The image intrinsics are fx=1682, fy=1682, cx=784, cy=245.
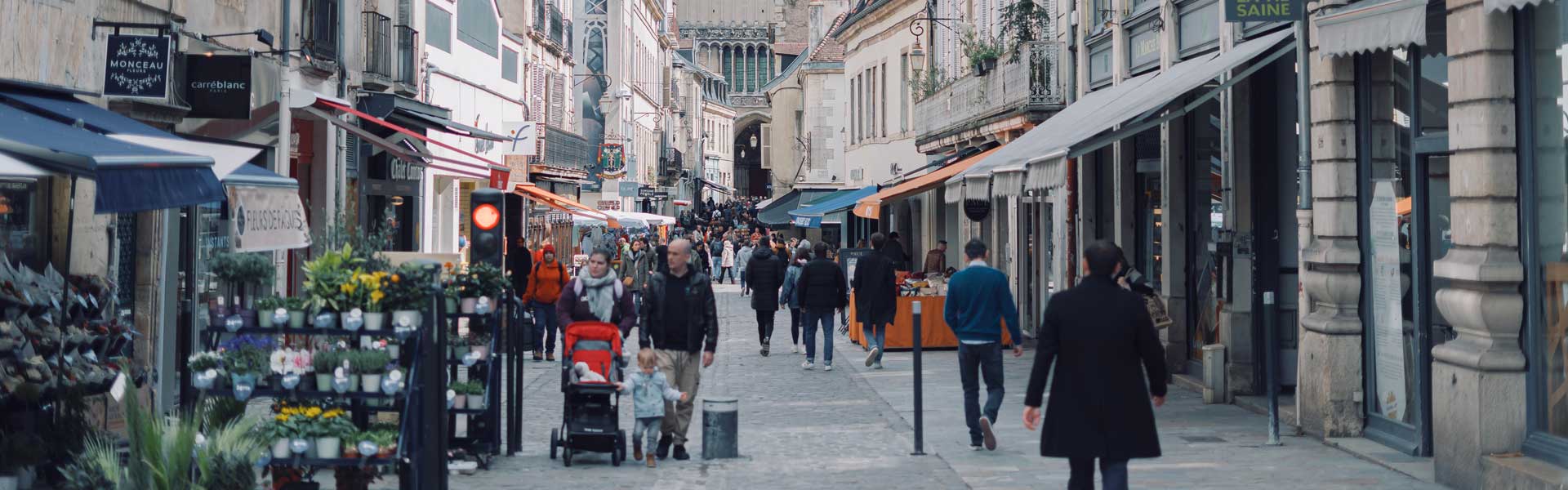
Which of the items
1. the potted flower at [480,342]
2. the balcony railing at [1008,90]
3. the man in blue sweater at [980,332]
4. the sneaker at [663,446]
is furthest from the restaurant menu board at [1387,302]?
the balcony railing at [1008,90]

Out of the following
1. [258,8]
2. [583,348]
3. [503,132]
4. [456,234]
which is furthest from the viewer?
[503,132]

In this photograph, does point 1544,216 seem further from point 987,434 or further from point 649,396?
point 649,396

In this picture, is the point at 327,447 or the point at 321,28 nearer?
the point at 327,447

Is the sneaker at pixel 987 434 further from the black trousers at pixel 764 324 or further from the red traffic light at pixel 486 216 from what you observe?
the black trousers at pixel 764 324

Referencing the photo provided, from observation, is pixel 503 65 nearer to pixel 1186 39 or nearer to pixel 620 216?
pixel 620 216

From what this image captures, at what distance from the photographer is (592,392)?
11.2 metres

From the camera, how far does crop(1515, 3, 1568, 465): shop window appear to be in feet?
28.8

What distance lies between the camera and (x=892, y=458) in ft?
37.7

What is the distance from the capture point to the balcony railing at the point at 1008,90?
2184 cm

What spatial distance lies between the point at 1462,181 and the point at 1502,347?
0.95m

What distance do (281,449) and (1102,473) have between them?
Result: 4.28 metres

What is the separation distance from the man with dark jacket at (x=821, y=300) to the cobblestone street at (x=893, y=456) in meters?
2.52

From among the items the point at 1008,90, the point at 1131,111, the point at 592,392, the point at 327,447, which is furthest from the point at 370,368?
the point at 1008,90

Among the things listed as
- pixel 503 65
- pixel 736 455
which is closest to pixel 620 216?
pixel 503 65
